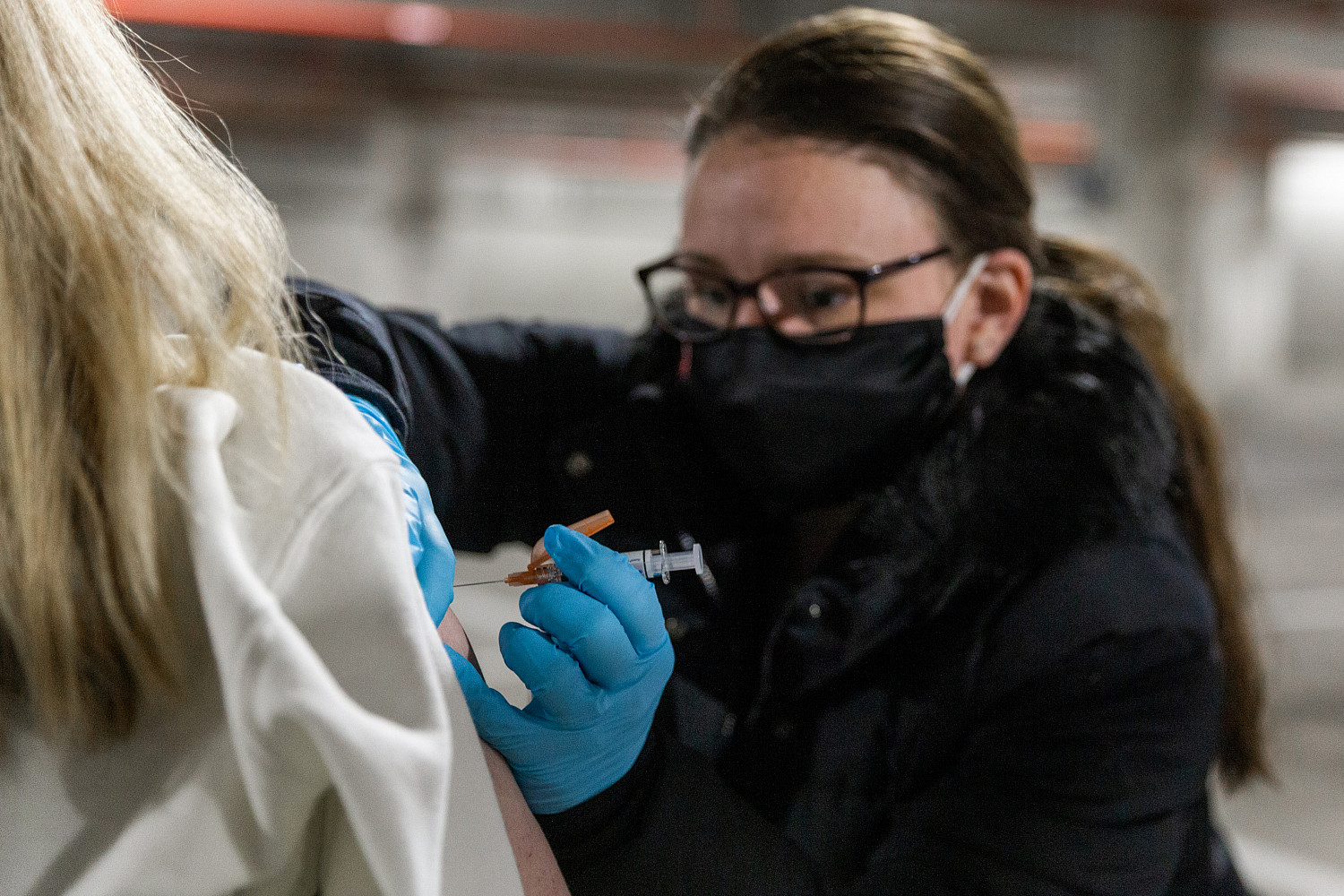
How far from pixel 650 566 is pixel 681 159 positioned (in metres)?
1.32

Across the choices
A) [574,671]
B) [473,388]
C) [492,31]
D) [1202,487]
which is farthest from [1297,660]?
[574,671]

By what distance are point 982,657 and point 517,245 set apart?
5.81m

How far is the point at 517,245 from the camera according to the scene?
642 cm

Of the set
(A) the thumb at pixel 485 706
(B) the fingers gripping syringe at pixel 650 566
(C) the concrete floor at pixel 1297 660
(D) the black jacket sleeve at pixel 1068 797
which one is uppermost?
(B) the fingers gripping syringe at pixel 650 566

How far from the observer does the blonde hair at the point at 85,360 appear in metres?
0.46

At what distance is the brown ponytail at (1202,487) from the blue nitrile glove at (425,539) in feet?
3.11

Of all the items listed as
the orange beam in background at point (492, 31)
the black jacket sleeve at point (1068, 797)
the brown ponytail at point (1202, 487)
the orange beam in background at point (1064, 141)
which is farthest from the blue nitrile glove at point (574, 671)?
the orange beam in background at point (1064, 141)

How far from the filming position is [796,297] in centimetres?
104

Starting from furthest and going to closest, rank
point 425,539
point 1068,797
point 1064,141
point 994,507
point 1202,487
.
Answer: point 1064,141 → point 1202,487 → point 994,507 → point 1068,797 → point 425,539

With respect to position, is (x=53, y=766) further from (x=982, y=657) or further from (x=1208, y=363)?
(x=1208, y=363)

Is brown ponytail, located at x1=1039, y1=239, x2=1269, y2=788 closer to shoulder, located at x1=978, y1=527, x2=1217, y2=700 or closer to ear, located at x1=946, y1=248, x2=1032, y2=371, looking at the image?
ear, located at x1=946, y1=248, x2=1032, y2=371

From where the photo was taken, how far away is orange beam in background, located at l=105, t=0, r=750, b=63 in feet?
8.36

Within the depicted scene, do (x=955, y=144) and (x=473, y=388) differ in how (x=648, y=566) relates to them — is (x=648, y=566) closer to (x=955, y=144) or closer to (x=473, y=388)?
(x=473, y=388)

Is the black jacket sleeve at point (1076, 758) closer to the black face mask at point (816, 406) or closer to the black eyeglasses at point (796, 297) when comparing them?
the black face mask at point (816, 406)
